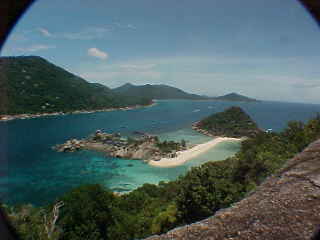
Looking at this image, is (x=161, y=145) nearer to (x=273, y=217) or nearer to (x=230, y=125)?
(x=230, y=125)

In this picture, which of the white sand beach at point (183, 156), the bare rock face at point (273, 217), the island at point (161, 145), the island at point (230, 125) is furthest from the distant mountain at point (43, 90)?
the bare rock face at point (273, 217)

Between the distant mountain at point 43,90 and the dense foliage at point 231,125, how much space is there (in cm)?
4956

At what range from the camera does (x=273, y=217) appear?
4090 mm

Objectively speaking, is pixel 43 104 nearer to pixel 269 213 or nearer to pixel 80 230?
pixel 80 230

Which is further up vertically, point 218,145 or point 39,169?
point 218,145

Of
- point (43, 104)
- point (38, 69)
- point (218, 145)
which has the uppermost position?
point (38, 69)

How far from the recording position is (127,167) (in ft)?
105

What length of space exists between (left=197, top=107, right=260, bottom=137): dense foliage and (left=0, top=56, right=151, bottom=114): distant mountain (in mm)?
49557

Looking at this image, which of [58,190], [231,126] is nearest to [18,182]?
[58,190]

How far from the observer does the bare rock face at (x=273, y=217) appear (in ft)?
12.2

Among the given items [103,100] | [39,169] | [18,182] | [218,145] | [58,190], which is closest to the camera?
[58,190]

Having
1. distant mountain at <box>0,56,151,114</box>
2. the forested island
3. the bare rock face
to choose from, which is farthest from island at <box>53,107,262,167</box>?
distant mountain at <box>0,56,151,114</box>

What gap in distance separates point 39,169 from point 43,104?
49824 millimetres

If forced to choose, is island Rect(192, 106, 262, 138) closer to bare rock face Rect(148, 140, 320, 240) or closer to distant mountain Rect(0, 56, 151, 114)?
bare rock face Rect(148, 140, 320, 240)
